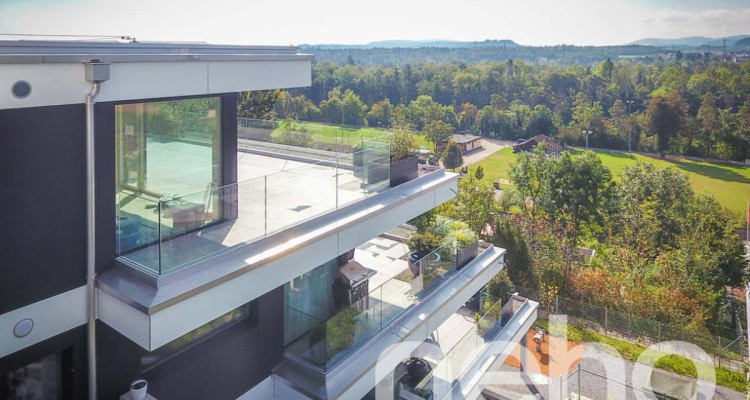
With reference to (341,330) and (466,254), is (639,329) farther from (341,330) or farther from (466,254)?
(341,330)

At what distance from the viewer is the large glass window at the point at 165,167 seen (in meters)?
6.61

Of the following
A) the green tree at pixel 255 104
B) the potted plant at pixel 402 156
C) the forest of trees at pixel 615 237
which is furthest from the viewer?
the green tree at pixel 255 104

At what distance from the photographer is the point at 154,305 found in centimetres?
562

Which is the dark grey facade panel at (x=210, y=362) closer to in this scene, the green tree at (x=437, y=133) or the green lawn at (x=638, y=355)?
the green lawn at (x=638, y=355)

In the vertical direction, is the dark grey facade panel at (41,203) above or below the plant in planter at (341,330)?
above

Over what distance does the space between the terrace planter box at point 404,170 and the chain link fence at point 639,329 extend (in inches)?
612

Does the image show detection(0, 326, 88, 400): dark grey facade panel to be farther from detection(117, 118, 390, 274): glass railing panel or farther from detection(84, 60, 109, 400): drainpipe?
detection(117, 118, 390, 274): glass railing panel

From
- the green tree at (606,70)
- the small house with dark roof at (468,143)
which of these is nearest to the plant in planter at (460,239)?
the small house with dark roof at (468,143)

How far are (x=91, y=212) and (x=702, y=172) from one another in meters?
72.6

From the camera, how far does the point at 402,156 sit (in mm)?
11461

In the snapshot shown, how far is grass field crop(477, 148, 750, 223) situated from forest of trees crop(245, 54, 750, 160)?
3293 millimetres

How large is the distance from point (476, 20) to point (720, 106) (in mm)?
73127

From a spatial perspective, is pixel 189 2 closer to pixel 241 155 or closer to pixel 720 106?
pixel 241 155

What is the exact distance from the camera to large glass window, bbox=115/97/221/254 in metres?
6.61
